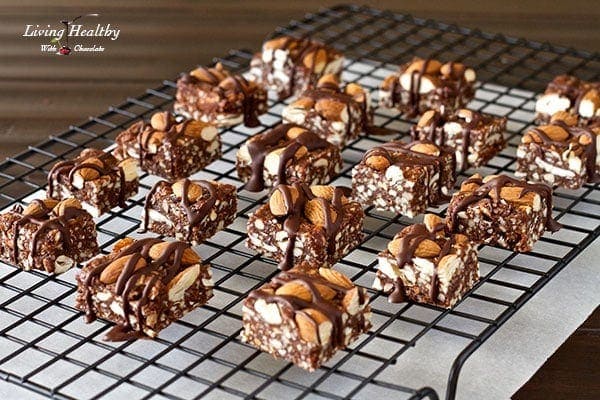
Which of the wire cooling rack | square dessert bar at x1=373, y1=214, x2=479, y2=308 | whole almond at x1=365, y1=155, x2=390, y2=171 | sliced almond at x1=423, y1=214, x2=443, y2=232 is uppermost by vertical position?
whole almond at x1=365, y1=155, x2=390, y2=171

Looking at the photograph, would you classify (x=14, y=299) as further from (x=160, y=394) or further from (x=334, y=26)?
(x=334, y=26)

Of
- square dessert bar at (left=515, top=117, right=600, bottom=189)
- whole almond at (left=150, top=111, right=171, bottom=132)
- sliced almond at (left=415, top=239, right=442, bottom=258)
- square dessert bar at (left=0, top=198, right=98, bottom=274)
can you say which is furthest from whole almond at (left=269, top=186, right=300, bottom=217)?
square dessert bar at (left=515, top=117, right=600, bottom=189)

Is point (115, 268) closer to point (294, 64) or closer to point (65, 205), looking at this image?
point (65, 205)

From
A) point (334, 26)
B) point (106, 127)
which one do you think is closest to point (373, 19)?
point (334, 26)

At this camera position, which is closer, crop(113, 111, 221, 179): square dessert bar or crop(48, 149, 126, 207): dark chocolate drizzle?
crop(48, 149, 126, 207): dark chocolate drizzle

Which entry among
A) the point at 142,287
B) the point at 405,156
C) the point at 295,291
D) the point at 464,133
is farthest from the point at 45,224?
the point at 464,133

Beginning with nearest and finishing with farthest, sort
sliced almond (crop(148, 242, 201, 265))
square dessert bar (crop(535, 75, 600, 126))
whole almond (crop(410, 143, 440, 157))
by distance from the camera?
1. sliced almond (crop(148, 242, 201, 265))
2. whole almond (crop(410, 143, 440, 157))
3. square dessert bar (crop(535, 75, 600, 126))

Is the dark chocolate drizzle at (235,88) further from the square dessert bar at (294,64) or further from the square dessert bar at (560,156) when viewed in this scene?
the square dessert bar at (560,156)

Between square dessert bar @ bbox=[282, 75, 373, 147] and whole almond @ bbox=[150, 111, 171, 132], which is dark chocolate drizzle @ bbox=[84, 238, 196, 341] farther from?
square dessert bar @ bbox=[282, 75, 373, 147]
